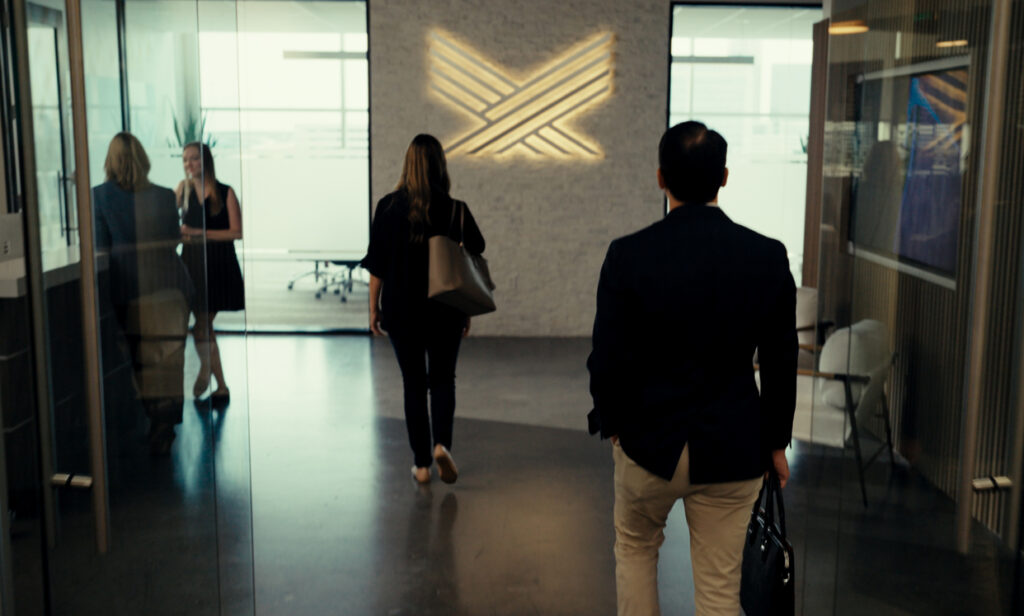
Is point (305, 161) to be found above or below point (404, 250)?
above

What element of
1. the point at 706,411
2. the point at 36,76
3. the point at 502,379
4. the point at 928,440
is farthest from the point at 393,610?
the point at 502,379

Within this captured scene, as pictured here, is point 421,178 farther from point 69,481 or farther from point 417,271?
point 69,481

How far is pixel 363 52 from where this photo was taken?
8422 millimetres

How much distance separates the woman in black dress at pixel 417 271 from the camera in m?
4.27

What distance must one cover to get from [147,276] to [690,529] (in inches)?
56.6

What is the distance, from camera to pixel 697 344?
85.9 inches

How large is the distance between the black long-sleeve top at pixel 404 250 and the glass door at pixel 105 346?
1.67 meters

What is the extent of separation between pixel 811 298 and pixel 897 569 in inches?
127

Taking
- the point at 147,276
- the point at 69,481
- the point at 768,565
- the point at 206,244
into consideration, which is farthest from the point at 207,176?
the point at 768,565

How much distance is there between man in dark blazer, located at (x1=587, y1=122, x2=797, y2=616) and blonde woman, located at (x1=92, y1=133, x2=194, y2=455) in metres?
1.04

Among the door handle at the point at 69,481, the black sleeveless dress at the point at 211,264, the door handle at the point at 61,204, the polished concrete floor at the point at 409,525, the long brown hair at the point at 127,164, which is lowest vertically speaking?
the polished concrete floor at the point at 409,525

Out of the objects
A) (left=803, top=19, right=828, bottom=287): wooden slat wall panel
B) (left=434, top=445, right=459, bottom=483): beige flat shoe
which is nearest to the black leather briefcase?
(left=434, top=445, right=459, bottom=483): beige flat shoe

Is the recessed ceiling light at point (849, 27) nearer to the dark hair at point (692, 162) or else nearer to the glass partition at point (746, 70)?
the dark hair at point (692, 162)

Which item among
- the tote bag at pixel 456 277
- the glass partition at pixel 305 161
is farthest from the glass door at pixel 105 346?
the glass partition at pixel 305 161
